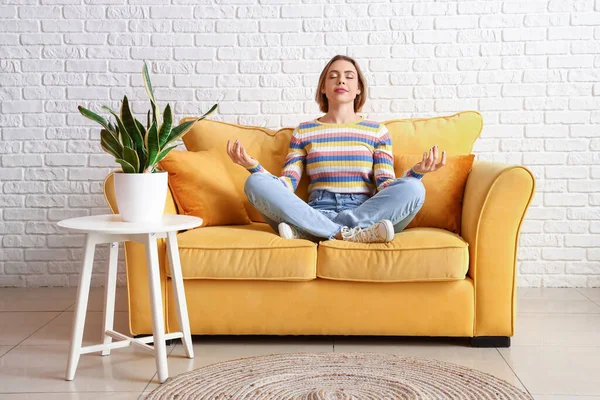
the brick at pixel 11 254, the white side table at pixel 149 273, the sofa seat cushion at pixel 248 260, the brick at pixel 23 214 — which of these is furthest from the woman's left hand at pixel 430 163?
the brick at pixel 11 254

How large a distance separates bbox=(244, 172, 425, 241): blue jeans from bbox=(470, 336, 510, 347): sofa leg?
0.53m

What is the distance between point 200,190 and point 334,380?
43.6 inches

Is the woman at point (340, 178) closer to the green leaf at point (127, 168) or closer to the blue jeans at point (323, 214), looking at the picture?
the blue jeans at point (323, 214)

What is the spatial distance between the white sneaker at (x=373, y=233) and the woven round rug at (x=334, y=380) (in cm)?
43

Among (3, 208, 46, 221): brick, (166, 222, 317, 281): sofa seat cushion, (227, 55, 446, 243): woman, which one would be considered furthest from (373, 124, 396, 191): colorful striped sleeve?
(3, 208, 46, 221): brick

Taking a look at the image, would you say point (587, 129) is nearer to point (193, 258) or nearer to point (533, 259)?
point (533, 259)

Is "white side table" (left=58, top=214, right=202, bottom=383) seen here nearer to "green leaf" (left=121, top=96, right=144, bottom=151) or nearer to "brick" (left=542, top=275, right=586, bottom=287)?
"green leaf" (left=121, top=96, right=144, bottom=151)

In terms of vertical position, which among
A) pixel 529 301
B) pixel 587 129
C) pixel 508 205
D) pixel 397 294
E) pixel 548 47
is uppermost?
pixel 548 47

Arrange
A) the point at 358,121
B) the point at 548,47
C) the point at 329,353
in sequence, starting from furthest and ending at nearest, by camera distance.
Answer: the point at 548,47 < the point at 358,121 < the point at 329,353

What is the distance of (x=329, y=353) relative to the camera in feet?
8.03

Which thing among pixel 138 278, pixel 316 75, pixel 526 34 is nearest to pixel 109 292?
pixel 138 278

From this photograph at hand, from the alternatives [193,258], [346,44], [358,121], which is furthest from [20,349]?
[346,44]

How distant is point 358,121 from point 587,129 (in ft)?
4.21

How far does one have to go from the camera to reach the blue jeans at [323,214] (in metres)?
2.68
